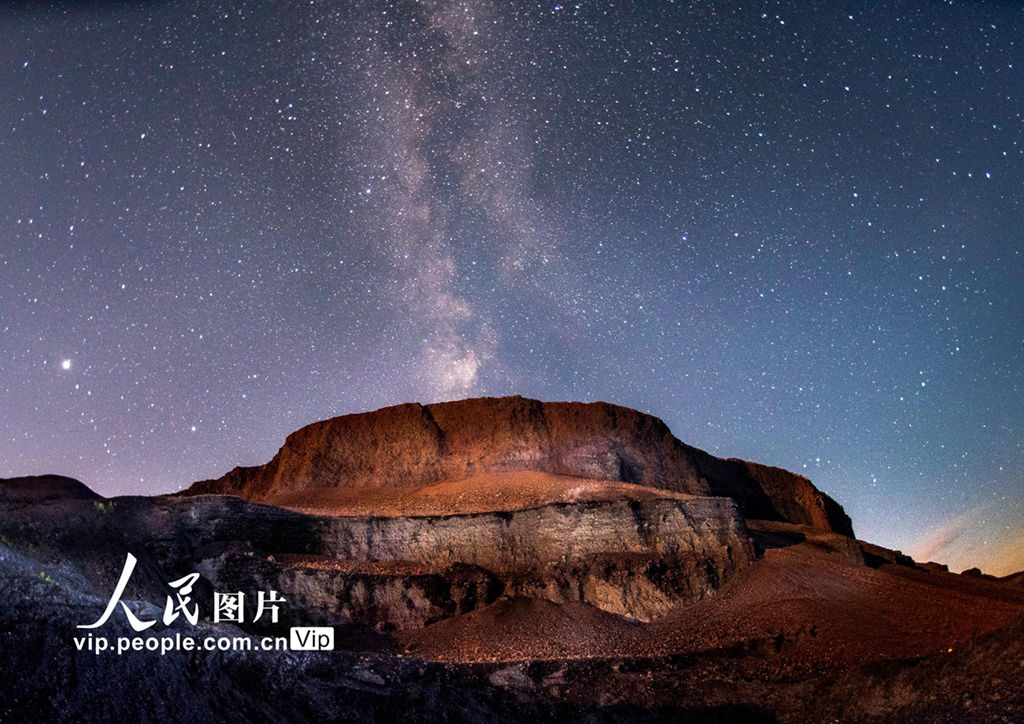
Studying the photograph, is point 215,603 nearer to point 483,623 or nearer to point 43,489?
point 483,623

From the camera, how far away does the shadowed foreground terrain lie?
1246cm

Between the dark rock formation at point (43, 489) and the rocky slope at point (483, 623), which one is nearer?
the rocky slope at point (483, 623)

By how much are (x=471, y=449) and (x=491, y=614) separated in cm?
2655

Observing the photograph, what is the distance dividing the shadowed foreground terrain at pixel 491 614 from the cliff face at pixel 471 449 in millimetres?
4992

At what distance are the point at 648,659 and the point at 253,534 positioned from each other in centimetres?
2043

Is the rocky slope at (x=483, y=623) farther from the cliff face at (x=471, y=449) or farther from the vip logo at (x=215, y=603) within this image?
the cliff face at (x=471, y=449)

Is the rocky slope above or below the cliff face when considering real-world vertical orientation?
below

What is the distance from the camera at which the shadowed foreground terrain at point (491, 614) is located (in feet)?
40.9

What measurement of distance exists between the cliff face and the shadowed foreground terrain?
4.99 m

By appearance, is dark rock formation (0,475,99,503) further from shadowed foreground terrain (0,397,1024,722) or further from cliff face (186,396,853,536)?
cliff face (186,396,853,536)

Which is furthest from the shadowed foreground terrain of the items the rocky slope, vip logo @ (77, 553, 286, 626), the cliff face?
the cliff face

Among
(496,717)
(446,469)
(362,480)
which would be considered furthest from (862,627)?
(362,480)

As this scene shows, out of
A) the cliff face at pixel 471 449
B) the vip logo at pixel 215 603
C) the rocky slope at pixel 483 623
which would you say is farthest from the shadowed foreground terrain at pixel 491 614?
the cliff face at pixel 471 449

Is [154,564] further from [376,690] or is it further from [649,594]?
[649,594]
